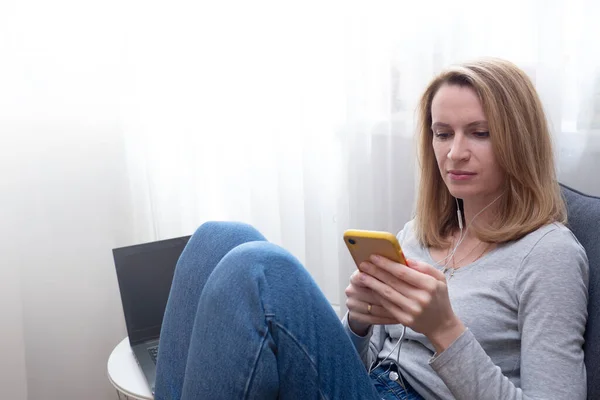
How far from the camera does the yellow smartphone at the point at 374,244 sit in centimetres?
84

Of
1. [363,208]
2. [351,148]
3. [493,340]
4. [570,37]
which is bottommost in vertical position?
[493,340]

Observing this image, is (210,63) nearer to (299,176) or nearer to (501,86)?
(299,176)

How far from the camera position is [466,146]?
1.03 m

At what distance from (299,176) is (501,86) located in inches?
26.2

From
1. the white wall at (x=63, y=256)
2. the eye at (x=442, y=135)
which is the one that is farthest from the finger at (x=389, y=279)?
the white wall at (x=63, y=256)

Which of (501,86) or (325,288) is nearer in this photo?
(501,86)

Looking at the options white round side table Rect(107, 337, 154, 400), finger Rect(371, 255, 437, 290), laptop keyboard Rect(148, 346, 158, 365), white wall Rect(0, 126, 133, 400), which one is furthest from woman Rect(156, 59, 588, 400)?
white wall Rect(0, 126, 133, 400)

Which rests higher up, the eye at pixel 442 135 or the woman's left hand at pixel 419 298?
the eye at pixel 442 135

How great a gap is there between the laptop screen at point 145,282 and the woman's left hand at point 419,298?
70cm

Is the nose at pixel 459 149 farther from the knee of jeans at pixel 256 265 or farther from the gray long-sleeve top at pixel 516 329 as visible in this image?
the knee of jeans at pixel 256 265

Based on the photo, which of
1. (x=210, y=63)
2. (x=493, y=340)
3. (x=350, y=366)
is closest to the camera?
(x=350, y=366)

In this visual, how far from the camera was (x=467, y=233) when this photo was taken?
3.77 feet

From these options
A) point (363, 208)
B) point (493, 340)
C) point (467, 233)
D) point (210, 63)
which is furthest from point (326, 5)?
point (493, 340)

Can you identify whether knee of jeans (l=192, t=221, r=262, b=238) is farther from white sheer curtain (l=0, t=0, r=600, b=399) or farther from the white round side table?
white sheer curtain (l=0, t=0, r=600, b=399)
